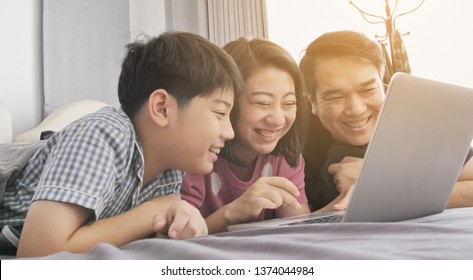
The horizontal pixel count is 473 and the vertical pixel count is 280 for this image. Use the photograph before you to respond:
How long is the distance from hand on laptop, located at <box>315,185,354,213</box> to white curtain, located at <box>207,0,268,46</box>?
134 cm

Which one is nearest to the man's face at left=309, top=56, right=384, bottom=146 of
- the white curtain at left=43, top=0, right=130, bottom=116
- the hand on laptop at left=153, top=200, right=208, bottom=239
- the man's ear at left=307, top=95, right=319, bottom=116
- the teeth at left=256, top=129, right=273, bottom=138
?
the man's ear at left=307, top=95, right=319, bottom=116

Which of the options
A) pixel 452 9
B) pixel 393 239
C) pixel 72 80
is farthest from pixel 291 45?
pixel 393 239

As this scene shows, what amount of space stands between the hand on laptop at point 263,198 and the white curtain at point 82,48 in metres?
1.21

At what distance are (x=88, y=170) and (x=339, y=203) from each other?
2.08 ft

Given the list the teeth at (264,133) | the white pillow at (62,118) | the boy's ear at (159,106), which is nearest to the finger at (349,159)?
the teeth at (264,133)

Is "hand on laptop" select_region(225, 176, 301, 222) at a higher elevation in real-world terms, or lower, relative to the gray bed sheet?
lower

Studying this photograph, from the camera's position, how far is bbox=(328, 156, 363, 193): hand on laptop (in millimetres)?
1195

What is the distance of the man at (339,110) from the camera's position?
122cm

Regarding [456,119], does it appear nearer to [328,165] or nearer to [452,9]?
[328,165]

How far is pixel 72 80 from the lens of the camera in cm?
191

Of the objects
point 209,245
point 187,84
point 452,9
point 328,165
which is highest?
point 452,9

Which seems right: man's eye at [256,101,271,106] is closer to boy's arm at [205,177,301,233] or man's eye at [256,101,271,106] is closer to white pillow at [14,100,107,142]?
boy's arm at [205,177,301,233]
